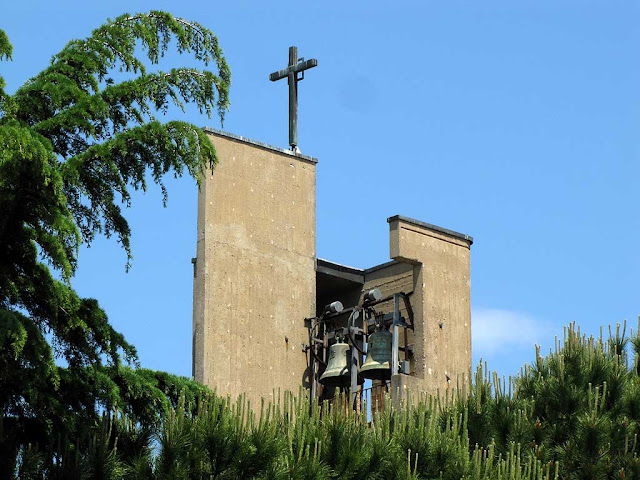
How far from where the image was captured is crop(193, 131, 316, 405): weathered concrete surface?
19984 mm

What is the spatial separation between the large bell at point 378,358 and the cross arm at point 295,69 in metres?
4.31

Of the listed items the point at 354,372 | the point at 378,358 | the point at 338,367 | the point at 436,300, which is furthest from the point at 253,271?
the point at 436,300

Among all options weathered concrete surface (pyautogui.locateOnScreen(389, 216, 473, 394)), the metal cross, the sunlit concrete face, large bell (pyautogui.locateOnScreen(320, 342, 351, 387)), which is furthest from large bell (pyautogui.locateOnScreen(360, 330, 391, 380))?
the metal cross

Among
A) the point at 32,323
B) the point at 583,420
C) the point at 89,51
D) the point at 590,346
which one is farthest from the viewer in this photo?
the point at 590,346

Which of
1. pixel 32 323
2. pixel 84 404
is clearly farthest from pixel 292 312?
pixel 32 323

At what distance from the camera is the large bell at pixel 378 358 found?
2027cm

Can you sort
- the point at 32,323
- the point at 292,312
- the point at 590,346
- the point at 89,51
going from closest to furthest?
the point at 32,323 < the point at 89,51 < the point at 590,346 < the point at 292,312

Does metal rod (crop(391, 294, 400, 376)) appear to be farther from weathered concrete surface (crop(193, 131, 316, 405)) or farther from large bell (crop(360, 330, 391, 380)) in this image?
weathered concrete surface (crop(193, 131, 316, 405))

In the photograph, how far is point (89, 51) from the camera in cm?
1455

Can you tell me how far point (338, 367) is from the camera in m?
20.5

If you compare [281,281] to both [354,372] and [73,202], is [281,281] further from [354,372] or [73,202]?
[73,202]

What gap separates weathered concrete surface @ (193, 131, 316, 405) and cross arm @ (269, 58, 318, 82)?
1.77 m

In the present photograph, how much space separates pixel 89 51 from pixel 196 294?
606 centimetres

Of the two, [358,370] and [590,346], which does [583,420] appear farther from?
[358,370]
